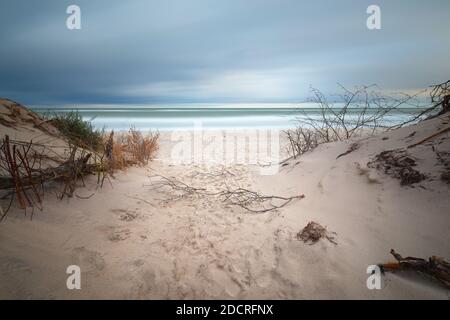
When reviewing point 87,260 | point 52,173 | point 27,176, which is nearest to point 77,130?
point 52,173

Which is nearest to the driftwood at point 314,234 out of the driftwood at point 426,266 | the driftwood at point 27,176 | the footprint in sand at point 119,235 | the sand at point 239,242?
the sand at point 239,242

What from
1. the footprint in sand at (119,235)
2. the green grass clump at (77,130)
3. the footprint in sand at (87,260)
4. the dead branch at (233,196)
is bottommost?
the footprint in sand at (87,260)

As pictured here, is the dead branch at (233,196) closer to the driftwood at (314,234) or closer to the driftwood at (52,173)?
the driftwood at (314,234)

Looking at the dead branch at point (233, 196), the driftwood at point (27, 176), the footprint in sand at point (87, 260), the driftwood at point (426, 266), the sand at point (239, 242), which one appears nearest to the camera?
the driftwood at point (426, 266)

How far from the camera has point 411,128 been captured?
120 inches

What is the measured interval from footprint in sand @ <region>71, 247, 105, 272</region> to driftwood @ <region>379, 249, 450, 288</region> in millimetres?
2002

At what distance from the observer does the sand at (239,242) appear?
5.17ft

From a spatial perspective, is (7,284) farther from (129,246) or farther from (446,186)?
(446,186)

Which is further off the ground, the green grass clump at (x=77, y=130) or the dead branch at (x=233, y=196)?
the green grass clump at (x=77, y=130)

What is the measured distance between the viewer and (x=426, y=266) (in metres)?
1.50

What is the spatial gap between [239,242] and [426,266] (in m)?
1.33

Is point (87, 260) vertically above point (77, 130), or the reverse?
point (77, 130)

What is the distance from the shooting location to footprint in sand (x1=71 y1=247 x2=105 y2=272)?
1758 mm

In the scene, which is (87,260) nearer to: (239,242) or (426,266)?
(239,242)
